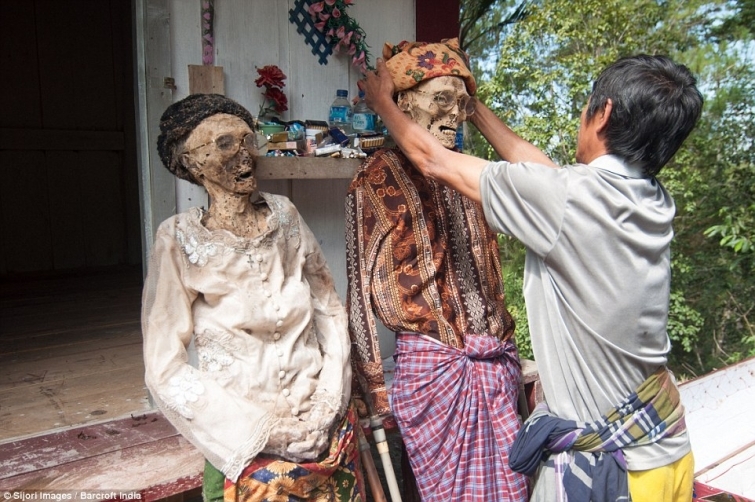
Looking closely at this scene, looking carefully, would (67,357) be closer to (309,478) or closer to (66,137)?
(309,478)

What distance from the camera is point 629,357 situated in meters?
1.72

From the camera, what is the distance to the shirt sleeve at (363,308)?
2234 millimetres

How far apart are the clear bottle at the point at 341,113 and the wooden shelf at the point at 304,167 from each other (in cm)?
27

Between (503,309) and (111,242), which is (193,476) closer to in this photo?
(503,309)

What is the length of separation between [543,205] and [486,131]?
2.85 feet

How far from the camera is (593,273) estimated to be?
1661 mm

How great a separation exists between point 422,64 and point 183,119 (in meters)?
0.87

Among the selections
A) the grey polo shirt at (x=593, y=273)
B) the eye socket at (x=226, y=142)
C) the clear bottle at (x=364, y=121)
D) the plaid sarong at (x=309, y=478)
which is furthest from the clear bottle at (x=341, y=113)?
the plaid sarong at (x=309, y=478)

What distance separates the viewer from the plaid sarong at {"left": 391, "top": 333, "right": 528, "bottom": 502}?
2162mm

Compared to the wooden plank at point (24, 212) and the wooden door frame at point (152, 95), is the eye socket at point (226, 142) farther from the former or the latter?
the wooden plank at point (24, 212)

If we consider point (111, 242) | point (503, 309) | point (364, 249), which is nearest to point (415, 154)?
point (364, 249)

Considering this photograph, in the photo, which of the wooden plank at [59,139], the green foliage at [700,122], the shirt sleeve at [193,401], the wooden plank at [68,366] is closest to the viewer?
the shirt sleeve at [193,401]

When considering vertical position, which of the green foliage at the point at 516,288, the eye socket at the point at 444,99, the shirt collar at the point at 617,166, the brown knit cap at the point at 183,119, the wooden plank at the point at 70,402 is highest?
the eye socket at the point at 444,99

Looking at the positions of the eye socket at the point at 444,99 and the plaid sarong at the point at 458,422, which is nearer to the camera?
the plaid sarong at the point at 458,422
